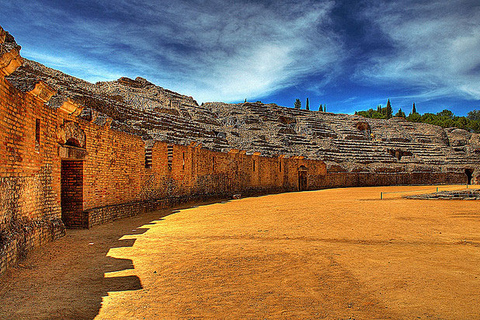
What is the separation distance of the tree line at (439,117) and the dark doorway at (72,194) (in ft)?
253

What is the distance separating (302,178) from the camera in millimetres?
28250

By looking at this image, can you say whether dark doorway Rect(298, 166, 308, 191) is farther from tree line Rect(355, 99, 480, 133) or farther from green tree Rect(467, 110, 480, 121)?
Result: green tree Rect(467, 110, 480, 121)

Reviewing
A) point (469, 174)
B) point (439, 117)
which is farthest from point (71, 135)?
point (439, 117)

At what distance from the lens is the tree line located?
2739 inches

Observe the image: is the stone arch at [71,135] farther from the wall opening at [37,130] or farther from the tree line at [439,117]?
the tree line at [439,117]

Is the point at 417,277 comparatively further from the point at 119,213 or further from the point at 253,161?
the point at 253,161

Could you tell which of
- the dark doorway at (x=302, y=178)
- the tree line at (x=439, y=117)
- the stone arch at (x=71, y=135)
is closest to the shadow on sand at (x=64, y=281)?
the stone arch at (x=71, y=135)

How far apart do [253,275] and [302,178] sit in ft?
79.9

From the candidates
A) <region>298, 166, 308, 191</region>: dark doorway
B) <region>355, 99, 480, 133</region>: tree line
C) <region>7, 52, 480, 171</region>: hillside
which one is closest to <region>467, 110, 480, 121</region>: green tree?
<region>355, 99, 480, 133</region>: tree line

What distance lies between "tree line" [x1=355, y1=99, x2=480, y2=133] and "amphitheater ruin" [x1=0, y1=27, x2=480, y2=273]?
25.1m

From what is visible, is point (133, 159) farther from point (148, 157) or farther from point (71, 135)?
point (71, 135)

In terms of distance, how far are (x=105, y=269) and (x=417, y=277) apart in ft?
15.5

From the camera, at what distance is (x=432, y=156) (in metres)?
41.6

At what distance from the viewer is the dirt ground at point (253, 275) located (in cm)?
346
